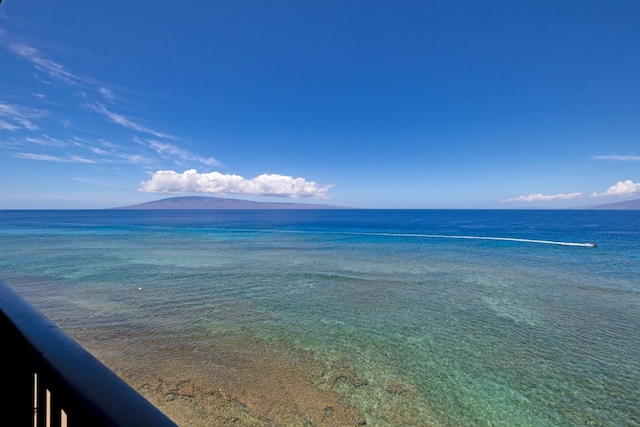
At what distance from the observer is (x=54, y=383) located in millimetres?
1014

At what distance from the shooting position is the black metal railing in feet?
2.75

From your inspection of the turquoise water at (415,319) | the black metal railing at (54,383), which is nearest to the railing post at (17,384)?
the black metal railing at (54,383)

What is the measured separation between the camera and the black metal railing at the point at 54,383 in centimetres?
84

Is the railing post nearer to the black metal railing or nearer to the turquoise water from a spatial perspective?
the black metal railing

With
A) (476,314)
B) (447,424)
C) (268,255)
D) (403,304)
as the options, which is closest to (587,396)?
(447,424)

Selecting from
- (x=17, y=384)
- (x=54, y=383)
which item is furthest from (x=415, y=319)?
(x=54, y=383)

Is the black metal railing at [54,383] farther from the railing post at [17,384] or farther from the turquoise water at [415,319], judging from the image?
the turquoise water at [415,319]

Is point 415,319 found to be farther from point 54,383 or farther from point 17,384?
point 54,383

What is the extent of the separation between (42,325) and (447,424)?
6590 millimetres

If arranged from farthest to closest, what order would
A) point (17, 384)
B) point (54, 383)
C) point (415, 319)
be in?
point (415, 319) → point (17, 384) → point (54, 383)

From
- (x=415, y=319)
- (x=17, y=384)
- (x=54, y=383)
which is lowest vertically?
(x=415, y=319)

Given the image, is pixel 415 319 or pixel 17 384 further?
pixel 415 319

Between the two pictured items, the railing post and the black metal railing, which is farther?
the railing post

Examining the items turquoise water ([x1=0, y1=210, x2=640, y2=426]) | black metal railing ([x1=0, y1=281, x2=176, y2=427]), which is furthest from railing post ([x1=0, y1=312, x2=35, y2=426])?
turquoise water ([x1=0, y1=210, x2=640, y2=426])
